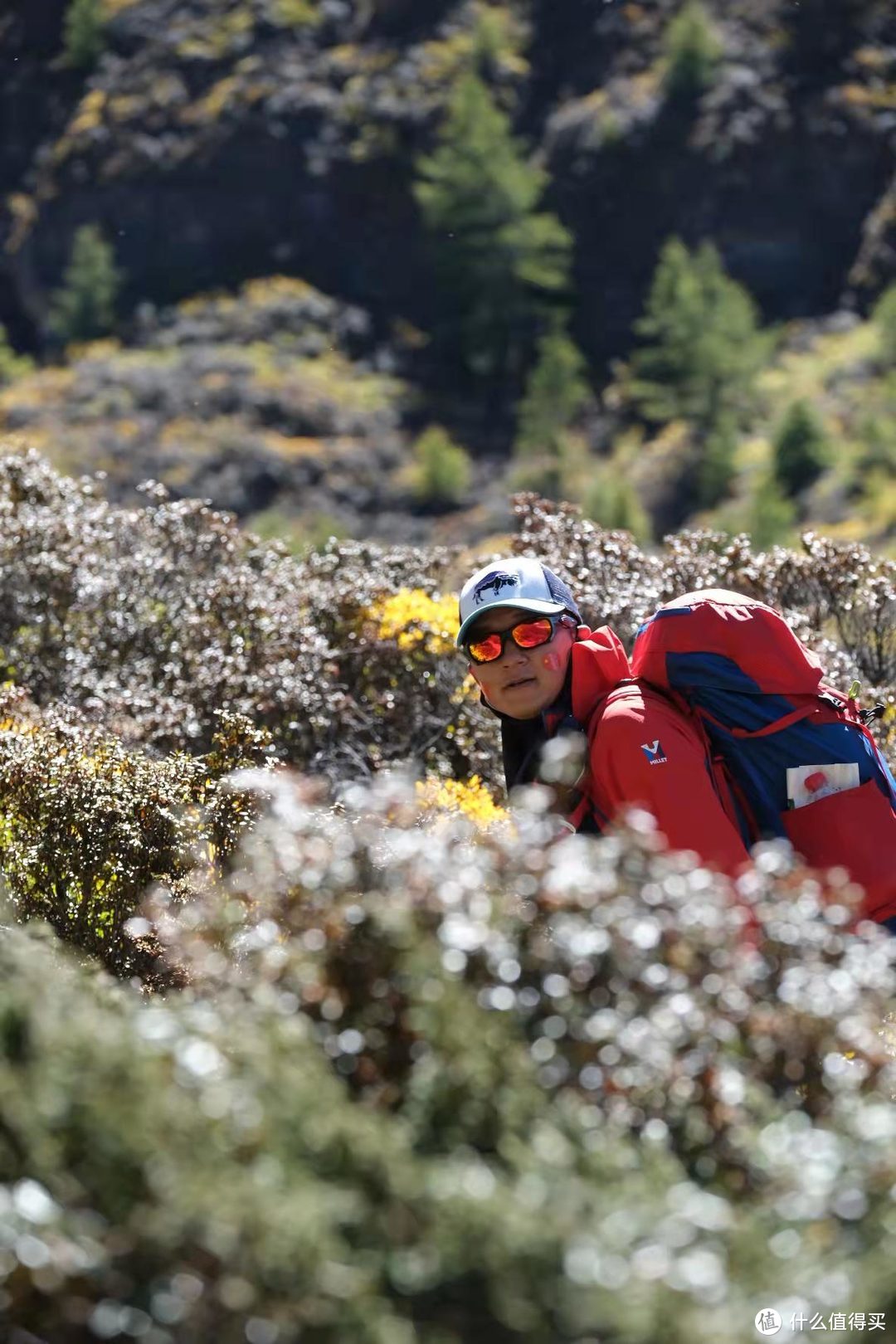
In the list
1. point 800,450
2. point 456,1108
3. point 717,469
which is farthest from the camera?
point 717,469

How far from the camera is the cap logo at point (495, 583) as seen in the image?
3.72 m

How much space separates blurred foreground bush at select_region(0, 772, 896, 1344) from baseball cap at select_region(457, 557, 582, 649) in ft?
2.66

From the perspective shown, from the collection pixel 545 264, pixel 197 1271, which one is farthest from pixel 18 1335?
pixel 545 264

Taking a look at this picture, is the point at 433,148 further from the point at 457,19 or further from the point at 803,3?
the point at 803,3

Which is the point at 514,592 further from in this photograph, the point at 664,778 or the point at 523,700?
the point at 664,778

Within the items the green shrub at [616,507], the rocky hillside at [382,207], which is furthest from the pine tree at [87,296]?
the green shrub at [616,507]

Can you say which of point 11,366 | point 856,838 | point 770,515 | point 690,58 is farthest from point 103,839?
point 690,58

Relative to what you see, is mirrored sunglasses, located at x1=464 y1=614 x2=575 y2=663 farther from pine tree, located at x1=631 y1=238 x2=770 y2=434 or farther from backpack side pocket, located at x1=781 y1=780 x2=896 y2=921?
pine tree, located at x1=631 y1=238 x2=770 y2=434

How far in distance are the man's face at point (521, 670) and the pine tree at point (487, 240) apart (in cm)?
6531

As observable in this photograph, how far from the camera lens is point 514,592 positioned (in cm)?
370

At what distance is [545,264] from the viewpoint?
228 feet

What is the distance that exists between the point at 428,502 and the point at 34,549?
5415 cm

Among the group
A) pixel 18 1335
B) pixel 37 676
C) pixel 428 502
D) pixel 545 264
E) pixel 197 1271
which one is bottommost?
pixel 428 502

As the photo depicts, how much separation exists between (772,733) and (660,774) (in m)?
0.36
